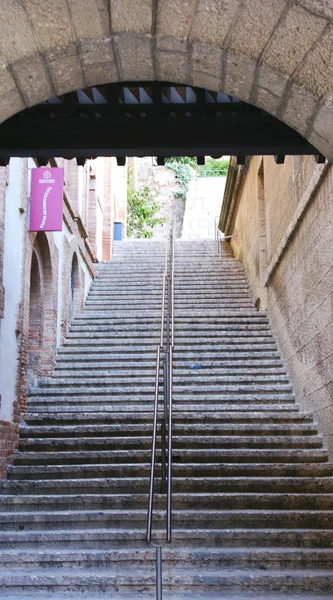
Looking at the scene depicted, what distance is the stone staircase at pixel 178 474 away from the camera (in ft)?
16.8

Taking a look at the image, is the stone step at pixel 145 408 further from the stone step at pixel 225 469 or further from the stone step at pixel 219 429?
the stone step at pixel 225 469

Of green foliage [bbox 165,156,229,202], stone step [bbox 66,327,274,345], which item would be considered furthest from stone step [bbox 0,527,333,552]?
green foliage [bbox 165,156,229,202]

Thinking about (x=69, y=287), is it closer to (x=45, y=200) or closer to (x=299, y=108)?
(x=45, y=200)

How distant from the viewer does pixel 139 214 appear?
28.6 metres

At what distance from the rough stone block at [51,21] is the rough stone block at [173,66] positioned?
0.45 metres

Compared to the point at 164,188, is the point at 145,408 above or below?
below

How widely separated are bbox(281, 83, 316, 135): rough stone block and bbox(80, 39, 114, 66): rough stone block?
2.89ft

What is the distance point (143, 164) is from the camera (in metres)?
34.5

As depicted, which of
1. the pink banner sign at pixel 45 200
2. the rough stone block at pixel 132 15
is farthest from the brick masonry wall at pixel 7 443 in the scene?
the rough stone block at pixel 132 15

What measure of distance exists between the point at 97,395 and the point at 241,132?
530cm

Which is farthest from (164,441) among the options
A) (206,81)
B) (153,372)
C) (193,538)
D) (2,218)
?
(206,81)

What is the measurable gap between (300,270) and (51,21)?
6250 millimetres

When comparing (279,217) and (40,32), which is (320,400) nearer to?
(279,217)

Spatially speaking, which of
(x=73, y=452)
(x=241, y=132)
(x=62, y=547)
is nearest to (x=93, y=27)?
(x=241, y=132)
